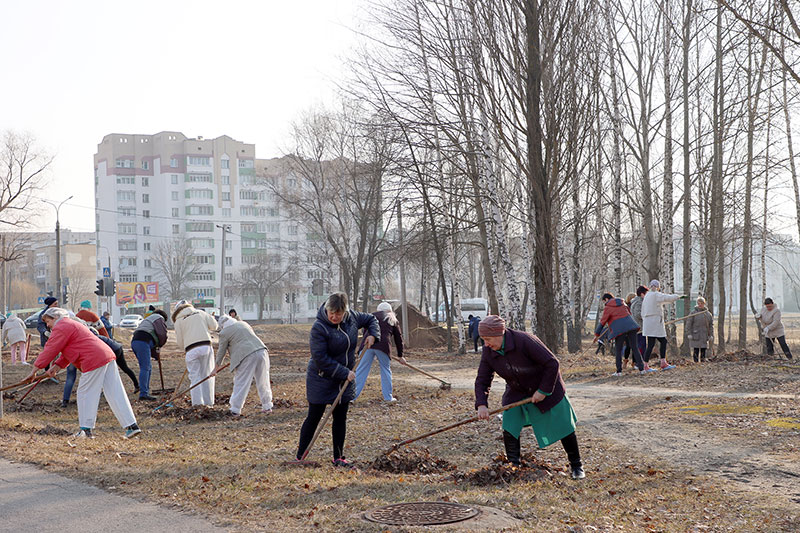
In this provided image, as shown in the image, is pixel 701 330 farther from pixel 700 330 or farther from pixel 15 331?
pixel 15 331

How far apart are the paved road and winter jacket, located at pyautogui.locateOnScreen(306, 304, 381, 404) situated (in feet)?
6.92

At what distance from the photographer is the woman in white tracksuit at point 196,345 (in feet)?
43.7

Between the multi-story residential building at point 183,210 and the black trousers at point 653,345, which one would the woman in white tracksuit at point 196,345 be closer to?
the black trousers at point 653,345

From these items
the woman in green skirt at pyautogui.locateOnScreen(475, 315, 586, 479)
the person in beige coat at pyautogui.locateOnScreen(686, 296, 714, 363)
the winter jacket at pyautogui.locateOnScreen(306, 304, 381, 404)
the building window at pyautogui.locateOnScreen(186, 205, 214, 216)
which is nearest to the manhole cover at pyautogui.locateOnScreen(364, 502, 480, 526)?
the woman in green skirt at pyautogui.locateOnScreen(475, 315, 586, 479)

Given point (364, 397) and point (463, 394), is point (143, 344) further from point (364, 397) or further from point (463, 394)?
point (463, 394)

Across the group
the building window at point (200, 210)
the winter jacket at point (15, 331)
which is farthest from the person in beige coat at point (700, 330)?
the building window at point (200, 210)

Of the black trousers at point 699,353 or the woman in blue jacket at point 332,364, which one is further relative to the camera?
the black trousers at point 699,353

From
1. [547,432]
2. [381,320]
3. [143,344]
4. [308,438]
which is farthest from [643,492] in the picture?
[143,344]

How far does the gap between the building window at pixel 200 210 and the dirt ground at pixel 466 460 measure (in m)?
91.4

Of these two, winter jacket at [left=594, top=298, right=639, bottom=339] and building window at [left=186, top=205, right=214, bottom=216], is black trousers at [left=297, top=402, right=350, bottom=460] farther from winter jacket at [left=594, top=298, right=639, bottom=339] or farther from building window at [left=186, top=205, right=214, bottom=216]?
building window at [left=186, top=205, right=214, bottom=216]

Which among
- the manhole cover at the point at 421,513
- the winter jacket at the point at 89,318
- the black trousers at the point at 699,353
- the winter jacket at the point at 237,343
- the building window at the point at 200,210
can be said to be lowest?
the black trousers at the point at 699,353

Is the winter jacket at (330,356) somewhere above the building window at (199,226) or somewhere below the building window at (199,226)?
below

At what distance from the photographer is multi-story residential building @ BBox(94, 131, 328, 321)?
10275 centimetres

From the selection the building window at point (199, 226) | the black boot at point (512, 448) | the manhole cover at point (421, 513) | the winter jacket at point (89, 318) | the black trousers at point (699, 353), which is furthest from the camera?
the building window at point (199, 226)
